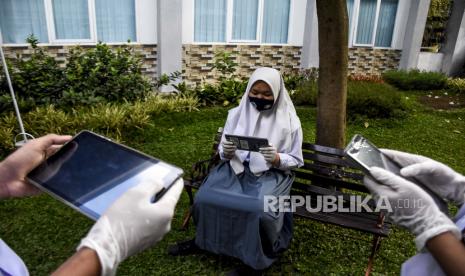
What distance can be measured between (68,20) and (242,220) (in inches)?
227

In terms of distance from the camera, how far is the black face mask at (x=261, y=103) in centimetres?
282

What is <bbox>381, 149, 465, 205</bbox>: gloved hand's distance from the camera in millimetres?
1443

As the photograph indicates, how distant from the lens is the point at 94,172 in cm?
134

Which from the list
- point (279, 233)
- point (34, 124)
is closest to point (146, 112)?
point (34, 124)

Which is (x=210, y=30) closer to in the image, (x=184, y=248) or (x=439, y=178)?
(x=184, y=248)

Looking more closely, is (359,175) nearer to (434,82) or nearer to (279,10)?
(279,10)

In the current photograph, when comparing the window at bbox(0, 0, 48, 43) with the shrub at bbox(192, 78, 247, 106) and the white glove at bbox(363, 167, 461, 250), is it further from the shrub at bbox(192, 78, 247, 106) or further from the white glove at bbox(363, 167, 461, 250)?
the white glove at bbox(363, 167, 461, 250)

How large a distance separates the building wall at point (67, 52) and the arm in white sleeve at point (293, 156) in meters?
4.85

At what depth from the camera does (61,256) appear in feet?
8.78

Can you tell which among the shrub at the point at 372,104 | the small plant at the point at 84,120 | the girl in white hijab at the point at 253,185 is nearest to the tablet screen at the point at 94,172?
the girl in white hijab at the point at 253,185

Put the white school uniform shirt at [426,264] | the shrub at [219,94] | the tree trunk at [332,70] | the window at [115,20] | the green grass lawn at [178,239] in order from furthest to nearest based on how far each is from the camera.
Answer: the window at [115,20] < the shrub at [219,94] < the tree trunk at [332,70] < the green grass lawn at [178,239] < the white school uniform shirt at [426,264]

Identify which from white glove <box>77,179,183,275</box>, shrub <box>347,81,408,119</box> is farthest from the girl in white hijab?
shrub <box>347,81,408,119</box>

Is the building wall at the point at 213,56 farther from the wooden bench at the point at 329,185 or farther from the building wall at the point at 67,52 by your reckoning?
the wooden bench at the point at 329,185

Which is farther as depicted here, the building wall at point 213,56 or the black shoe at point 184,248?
the building wall at point 213,56
